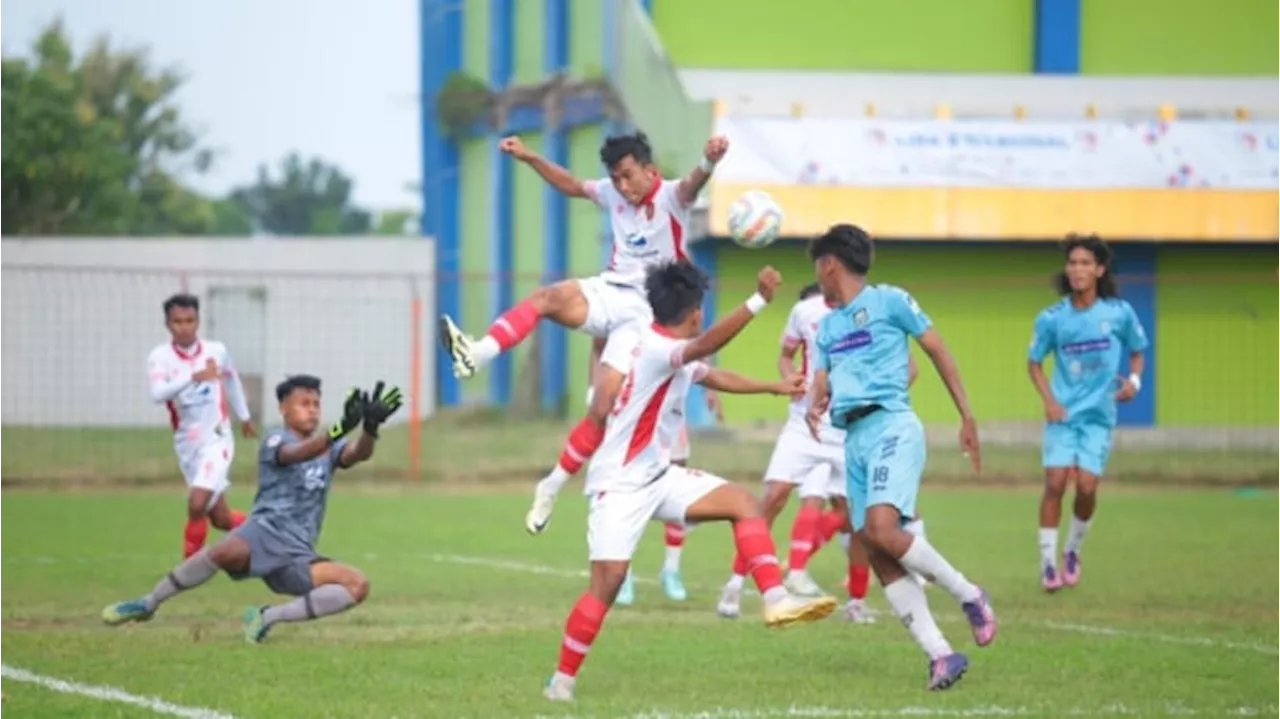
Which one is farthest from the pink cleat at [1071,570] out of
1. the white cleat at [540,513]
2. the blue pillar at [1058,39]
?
the blue pillar at [1058,39]

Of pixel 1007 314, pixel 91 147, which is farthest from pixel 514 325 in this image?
pixel 91 147

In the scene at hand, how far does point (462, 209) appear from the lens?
166 ft

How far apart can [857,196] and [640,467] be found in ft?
75.4

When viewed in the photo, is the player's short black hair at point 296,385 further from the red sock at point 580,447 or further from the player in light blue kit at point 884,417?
the player in light blue kit at point 884,417

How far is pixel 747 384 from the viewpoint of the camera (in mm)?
12719

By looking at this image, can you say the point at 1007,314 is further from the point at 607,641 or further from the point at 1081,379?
the point at 607,641

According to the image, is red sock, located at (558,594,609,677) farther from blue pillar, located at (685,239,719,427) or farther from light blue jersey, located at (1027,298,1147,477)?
blue pillar, located at (685,239,719,427)

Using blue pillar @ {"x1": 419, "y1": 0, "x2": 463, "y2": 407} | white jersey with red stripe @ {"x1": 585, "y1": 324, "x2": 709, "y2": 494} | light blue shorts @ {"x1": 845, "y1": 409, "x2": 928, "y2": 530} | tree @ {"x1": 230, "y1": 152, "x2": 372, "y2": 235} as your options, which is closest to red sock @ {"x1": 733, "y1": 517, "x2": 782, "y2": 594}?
white jersey with red stripe @ {"x1": 585, "y1": 324, "x2": 709, "y2": 494}

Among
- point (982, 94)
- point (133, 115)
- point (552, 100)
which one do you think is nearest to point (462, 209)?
point (552, 100)

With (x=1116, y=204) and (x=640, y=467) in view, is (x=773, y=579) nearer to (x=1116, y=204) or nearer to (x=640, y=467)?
(x=640, y=467)

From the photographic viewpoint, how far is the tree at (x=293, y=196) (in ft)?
360

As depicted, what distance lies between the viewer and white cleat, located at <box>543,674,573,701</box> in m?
11.5

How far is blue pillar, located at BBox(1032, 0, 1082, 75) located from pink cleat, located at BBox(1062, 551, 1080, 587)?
22100mm

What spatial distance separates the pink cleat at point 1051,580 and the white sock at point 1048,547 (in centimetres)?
3
